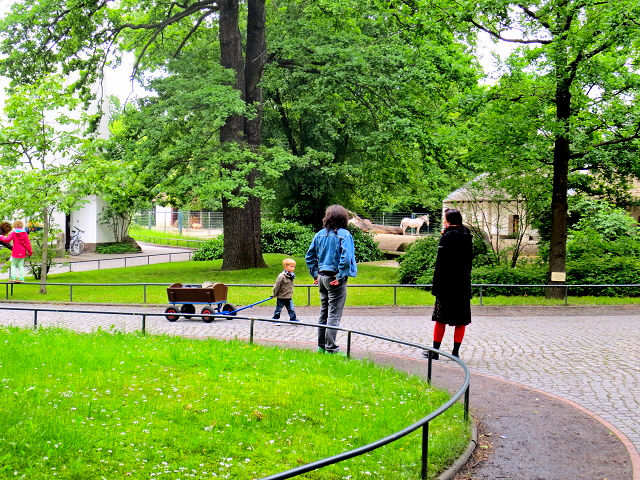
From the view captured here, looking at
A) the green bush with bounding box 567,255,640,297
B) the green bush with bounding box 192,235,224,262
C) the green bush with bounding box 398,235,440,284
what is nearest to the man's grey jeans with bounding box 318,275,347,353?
the green bush with bounding box 398,235,440,284

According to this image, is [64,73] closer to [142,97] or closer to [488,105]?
[142,97]

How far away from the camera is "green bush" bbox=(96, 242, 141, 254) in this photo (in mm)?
43869

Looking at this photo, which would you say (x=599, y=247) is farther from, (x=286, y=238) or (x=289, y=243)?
(x=286, y=238)

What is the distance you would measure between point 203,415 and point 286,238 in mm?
30704

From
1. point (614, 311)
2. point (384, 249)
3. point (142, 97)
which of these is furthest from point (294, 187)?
point (614, 311)

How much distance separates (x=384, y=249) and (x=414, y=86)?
1778 centimetres

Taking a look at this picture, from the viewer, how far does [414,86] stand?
74.4 ft

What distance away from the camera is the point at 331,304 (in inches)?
390

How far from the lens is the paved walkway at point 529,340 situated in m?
8.23

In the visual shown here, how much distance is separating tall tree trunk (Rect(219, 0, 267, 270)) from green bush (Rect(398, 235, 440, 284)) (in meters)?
6.58

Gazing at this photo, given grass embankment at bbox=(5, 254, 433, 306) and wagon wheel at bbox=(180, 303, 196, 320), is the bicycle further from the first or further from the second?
wagon wheel at bbox=(180, 303, 196, 320)

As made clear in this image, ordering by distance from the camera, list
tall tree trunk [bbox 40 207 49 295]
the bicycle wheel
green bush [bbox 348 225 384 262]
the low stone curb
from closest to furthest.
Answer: the low stone curb
tall tree trunk [bbox 40 207 49 295]
green bush [bbox 348 225 384 262]
the bicycle wheel

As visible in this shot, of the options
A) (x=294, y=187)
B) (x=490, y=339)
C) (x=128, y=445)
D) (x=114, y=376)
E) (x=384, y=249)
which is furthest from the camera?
(x=384, y=249)

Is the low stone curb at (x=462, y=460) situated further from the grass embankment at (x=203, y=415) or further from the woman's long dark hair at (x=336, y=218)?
the woman's long dark hair at (x=336, y=218)
